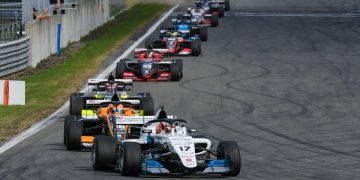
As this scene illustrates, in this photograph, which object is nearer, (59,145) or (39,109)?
(59,145)

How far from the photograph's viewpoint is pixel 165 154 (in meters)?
17.1

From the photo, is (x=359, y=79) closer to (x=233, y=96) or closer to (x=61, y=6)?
(x=233, y=96)

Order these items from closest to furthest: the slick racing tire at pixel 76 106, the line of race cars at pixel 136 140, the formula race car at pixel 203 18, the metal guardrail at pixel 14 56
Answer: the line of race cars at pixel 136 140
the slick racing tire at pixel 76 106
the metal guardrail at pixel 14 56
the formula race car at pixel 203 18

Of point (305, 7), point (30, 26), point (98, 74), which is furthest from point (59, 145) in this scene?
point (305, 7)

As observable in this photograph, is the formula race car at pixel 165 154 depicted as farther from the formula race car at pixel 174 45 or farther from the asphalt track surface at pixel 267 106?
the formula race car at pixel 174 45

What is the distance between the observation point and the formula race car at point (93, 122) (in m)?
19.9

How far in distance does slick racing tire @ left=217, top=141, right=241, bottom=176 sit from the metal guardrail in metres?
18.1

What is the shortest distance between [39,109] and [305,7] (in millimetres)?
40664

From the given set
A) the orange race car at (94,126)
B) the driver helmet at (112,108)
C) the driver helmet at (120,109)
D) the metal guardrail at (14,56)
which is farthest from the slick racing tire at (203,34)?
the driver helmet at (112,108)

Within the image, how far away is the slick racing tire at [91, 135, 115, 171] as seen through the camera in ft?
56.4

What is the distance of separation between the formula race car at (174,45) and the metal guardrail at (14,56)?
503 centimetres

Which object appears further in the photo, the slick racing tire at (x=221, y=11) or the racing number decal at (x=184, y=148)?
the slick racing tire at (x=221, y=11)

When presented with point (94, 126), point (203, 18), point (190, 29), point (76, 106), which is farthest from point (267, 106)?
point (203, 18)

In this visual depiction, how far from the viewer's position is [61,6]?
166 ft
